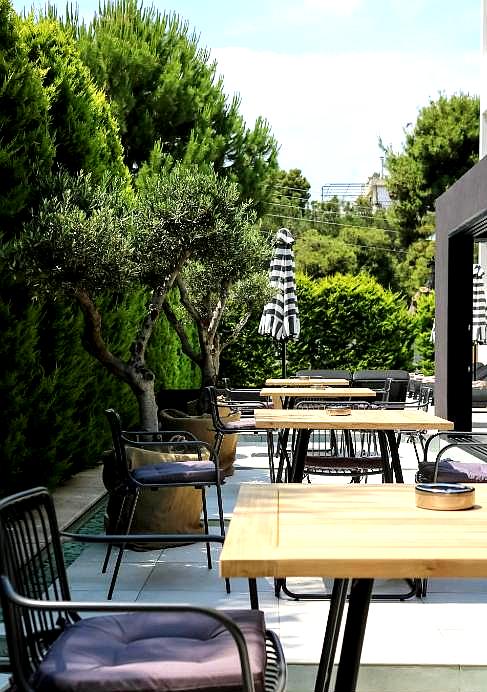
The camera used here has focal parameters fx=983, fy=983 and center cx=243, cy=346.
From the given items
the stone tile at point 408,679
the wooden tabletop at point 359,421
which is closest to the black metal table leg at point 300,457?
the wooden tabletop at point 359,421

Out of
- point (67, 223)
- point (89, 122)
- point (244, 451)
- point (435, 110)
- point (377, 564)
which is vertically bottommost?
point (244, 451)

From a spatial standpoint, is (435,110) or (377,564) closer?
(377,564)

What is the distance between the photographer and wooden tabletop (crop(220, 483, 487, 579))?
2.05 metres

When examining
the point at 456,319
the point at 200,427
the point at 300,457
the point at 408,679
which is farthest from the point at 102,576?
the point at 456,319

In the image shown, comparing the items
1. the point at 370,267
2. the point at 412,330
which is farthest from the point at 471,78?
the point at 412,330

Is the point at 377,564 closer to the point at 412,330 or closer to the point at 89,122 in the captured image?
the point at 89,122

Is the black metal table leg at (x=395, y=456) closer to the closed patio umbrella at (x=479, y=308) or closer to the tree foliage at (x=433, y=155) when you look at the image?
the closed patio umbrella at (x=479, y=308)

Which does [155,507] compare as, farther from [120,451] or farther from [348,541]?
[348,541]

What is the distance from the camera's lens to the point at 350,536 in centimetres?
229

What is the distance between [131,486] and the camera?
4.96 meters

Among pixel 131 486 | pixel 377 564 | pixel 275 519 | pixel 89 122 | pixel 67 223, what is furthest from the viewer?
pixel 89 122

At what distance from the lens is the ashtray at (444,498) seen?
8.58 feet

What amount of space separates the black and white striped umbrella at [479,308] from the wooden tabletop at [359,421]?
878 centimetres

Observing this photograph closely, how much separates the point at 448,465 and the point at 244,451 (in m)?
6.19
